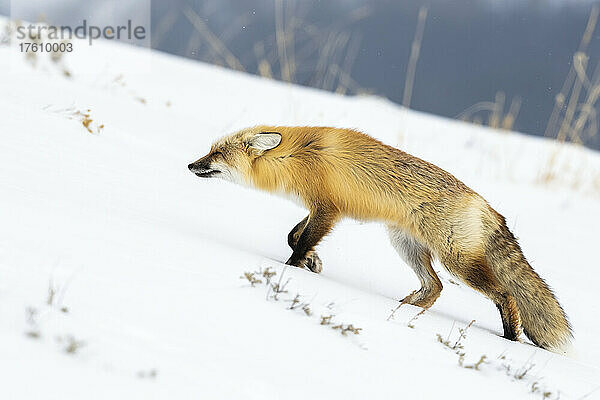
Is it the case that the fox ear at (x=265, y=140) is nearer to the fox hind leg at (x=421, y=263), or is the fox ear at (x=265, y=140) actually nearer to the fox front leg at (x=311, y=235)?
the fox front leg at (x=311, y=235)

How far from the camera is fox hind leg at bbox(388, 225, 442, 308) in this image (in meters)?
3.57

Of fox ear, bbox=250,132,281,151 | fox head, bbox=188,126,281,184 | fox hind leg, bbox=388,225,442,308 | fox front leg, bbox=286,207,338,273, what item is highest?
fox ear, bbox=250,132,281,151

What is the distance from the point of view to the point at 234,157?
3713mm

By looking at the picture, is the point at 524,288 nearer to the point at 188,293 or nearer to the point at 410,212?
the point at 410,212

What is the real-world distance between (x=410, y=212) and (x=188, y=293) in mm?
1788

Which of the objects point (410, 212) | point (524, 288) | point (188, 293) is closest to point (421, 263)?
point (410, 212)

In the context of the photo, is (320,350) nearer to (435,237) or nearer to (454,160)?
(435,237)

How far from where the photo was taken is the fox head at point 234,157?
144 inches

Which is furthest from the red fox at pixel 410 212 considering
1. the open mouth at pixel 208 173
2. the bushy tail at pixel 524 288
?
the open mouth at pixel 208 173

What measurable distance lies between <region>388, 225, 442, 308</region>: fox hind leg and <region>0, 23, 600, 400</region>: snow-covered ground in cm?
17

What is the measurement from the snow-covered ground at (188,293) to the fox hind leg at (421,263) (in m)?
0.17

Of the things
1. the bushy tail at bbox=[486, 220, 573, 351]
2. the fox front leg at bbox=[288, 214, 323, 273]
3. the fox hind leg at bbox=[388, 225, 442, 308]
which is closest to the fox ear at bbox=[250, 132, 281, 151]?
the fox front leg at bbox=[288, 214, 323, 273]

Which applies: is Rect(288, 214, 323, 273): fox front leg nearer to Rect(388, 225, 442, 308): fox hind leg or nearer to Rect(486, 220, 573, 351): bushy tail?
Rect(388, 225, 442, 308): fox hind leg

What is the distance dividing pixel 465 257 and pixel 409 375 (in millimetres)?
1482
